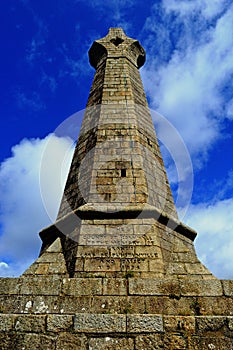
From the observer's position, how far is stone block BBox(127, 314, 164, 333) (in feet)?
12.1

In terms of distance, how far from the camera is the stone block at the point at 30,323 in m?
3.76

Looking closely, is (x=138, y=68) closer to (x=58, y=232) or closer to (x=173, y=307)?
(x=58, y=232)

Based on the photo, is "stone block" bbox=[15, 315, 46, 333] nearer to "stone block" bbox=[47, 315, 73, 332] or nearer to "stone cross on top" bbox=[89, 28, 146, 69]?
"stone block" bbox=[47, 315, 73, 332]

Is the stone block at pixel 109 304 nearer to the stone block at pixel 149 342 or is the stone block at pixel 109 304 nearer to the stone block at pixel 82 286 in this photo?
the stone block at pixel 82 286

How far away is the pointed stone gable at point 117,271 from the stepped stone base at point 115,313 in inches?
0.4

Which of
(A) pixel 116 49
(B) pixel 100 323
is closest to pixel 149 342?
(B) pixel 100 323

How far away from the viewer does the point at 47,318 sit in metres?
3.82

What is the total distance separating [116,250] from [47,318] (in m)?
1.38

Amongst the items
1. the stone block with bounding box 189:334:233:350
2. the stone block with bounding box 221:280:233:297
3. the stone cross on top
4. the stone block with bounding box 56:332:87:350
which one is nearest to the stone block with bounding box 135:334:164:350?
the stone block with bounding box 189:334:233:350

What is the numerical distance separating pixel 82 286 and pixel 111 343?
0.78 meters

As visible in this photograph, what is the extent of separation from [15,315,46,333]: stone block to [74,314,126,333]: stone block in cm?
42

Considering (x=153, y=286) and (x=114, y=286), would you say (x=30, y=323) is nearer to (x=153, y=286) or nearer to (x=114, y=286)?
(x=114, y=286)

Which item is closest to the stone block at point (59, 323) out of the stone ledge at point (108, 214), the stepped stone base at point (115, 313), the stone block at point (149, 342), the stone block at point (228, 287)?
the stepped stone base at point (115, 313)

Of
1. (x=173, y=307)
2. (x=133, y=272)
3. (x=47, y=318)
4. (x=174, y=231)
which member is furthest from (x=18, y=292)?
(x=174, y=231)
